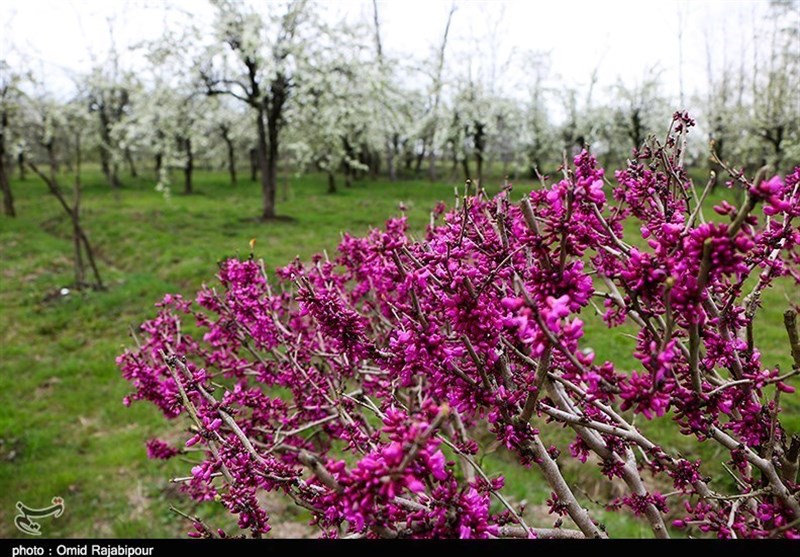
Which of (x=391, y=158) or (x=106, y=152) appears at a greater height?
(x=106, y=152)

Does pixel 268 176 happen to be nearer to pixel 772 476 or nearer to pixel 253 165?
pixel 772 476

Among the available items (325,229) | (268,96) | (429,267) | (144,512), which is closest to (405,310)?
(429,267)

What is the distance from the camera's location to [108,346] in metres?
9.45

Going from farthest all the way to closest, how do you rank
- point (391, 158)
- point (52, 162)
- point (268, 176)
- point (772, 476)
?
point (391, 158), point (268, 176), point (52, 162), point (772, 476)

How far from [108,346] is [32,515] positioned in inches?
177

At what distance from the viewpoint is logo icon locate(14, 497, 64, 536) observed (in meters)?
5.11

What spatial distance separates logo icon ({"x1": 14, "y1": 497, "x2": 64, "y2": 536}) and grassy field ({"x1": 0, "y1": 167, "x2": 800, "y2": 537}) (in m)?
0.09

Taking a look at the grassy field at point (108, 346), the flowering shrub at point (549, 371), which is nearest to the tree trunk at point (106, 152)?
the grassy field at point (108, 346)

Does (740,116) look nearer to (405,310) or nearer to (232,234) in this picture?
(232,234)

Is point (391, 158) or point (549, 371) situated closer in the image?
point (549, 371)

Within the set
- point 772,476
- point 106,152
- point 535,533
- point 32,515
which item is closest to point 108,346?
point 32,515

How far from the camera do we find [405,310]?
2330 mm

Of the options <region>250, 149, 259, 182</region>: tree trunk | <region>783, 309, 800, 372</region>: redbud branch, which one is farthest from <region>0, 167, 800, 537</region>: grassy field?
<region>250, 149, 259, 182</region>: tree trunk
